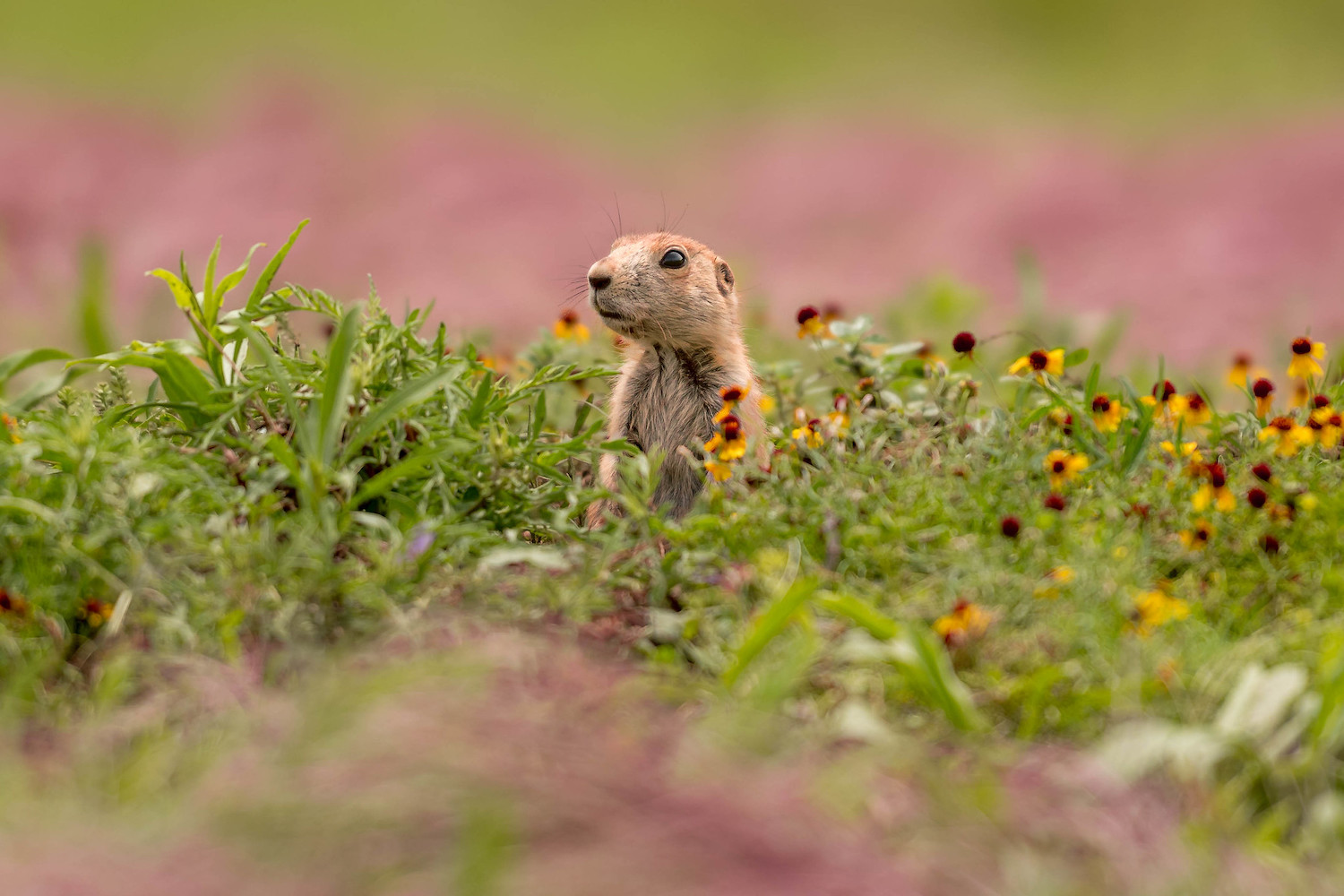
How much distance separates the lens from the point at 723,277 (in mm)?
5312

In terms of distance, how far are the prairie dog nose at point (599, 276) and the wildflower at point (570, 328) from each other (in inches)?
20.6

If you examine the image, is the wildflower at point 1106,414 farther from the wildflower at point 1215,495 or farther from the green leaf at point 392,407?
the green leaf at point 392,407

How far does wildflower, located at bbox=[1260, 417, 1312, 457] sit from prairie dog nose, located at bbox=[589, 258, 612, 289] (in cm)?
237

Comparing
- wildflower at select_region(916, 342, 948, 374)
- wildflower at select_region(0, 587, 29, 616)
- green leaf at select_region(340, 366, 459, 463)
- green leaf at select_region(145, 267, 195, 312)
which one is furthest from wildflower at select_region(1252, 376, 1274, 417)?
wildflower at select_region(0, 587, 29, 616)

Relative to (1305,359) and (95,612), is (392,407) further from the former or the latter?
(1305,359)

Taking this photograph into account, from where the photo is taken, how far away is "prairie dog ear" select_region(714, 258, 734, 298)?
527 centimetres

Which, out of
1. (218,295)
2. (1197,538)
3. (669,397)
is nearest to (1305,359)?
(1197,538)

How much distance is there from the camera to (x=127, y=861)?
1.98 m

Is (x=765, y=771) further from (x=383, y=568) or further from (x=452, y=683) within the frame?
(x=383, y=568)

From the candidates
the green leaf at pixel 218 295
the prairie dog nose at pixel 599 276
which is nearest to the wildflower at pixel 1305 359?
the prairie dog nose at pixel 599 276

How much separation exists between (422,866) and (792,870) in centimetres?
62

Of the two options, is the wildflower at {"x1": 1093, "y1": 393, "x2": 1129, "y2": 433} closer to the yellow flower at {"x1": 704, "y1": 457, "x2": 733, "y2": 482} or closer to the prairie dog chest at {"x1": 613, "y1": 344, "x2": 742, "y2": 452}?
the yellow flower at {"x1": 704, "y1": 457, "x2": 733, "y2": 482}

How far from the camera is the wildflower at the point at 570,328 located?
5230mm

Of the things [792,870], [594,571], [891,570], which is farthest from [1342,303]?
[792,870]
